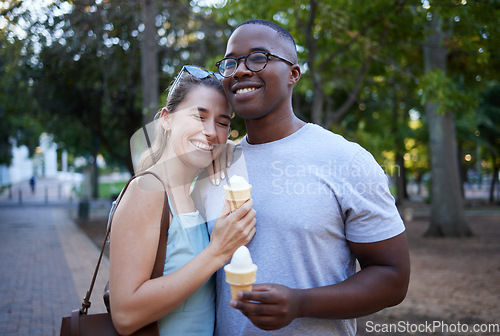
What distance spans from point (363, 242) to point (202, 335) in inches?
32.6

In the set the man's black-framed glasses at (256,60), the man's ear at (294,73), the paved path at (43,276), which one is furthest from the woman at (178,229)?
the paved path at (43,276)

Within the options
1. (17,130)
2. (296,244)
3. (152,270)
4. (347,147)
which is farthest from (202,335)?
(17,130)

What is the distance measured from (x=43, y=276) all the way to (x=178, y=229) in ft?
27.6

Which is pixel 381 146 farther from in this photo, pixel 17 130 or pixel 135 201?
pixel 17 130

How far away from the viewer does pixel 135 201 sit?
6.06 feet

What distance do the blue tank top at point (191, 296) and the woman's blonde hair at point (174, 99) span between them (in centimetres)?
37

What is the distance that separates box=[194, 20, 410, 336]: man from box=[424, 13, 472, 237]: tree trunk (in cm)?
1257

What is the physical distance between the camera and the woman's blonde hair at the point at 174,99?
7.27 feet

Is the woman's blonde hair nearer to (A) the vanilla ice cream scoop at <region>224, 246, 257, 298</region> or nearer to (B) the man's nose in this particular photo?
(B) the man's nose

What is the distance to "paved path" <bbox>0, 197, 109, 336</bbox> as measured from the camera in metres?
6.51

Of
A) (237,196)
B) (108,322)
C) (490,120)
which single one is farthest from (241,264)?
(490,120)

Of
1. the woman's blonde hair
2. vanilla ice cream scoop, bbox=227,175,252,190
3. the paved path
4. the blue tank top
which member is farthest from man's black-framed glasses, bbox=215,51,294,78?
the paved path

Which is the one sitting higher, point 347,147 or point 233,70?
point 233,70

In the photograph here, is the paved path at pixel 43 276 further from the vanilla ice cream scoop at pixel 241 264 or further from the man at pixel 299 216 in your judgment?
the vanilla ice cream scoop at pixel 241 264
